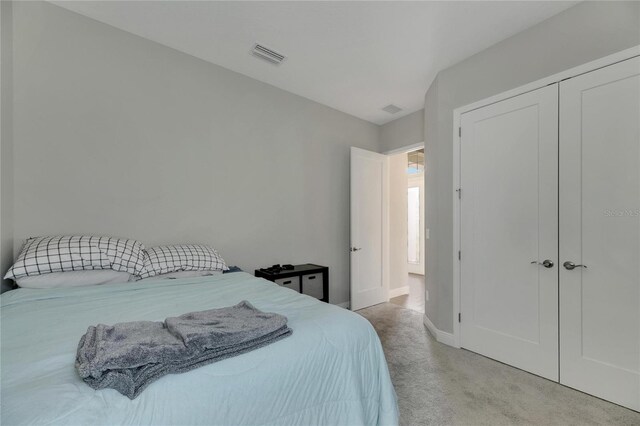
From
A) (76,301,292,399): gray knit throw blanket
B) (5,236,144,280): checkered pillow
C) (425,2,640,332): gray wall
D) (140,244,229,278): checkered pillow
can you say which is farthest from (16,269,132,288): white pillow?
→ (425,2,640,332): gray wall

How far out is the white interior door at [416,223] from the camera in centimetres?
674

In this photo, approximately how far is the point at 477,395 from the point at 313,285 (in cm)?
173

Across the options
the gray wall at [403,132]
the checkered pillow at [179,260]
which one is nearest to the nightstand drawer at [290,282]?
the checkered pillow at [179,260]

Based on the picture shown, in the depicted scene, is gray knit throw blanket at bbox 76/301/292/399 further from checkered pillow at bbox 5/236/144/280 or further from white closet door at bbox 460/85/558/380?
white closet door at bbox 460/85/558/380

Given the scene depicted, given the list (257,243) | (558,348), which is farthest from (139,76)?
(558,348)

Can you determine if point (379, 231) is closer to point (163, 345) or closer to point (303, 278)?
point (303, 278)

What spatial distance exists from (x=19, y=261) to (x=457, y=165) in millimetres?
3433

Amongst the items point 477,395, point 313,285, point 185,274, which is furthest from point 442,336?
point 185,274

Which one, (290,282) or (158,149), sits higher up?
(158,149)

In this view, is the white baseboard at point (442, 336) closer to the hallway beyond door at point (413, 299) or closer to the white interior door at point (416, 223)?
the hallway beyond door at point (413, 299)

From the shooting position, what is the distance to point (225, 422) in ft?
2.81

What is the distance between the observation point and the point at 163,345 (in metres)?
0.91

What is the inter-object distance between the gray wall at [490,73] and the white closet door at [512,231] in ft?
0.55

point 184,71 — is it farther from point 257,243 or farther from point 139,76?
point 257,243
